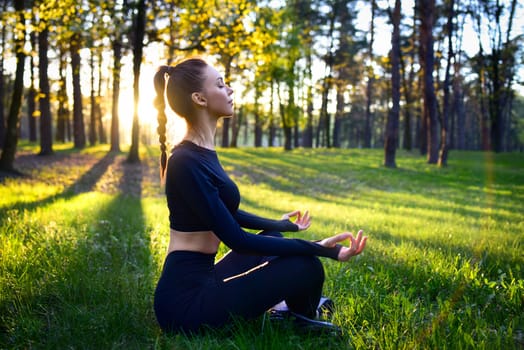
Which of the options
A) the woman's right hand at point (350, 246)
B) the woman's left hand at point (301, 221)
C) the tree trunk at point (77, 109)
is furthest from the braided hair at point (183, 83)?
the tree trunk at point (77, 109)

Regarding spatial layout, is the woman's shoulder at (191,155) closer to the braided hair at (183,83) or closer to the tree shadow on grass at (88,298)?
the braided hair at (183,83)

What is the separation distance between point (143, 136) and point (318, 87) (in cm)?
4195

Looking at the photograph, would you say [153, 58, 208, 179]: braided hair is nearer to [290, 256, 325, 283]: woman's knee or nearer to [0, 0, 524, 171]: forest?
[290, 256, 325, 283]: woman's knee

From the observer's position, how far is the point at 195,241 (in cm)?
292

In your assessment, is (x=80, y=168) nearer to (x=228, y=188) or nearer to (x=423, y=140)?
(x=228, y=188)

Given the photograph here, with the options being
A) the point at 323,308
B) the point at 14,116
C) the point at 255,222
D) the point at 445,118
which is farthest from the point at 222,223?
the point at 445,118

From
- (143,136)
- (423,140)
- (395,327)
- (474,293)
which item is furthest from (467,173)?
(143,136)

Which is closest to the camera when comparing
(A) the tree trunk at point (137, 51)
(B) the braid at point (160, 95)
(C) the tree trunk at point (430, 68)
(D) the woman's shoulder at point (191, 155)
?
(D) the woman's shoulder at point (191, 155)

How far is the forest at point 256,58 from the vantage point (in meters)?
15.5

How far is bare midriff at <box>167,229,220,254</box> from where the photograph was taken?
2912 millimetres

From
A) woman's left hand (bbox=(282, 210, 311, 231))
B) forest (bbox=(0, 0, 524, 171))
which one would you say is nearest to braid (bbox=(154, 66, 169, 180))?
woman's left hand (bbox=(282, 210, 311, 231))

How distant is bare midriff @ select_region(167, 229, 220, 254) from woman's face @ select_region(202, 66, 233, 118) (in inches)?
35.7

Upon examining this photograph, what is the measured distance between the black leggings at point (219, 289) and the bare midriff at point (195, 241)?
37mm

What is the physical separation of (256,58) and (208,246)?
43.9 feet
